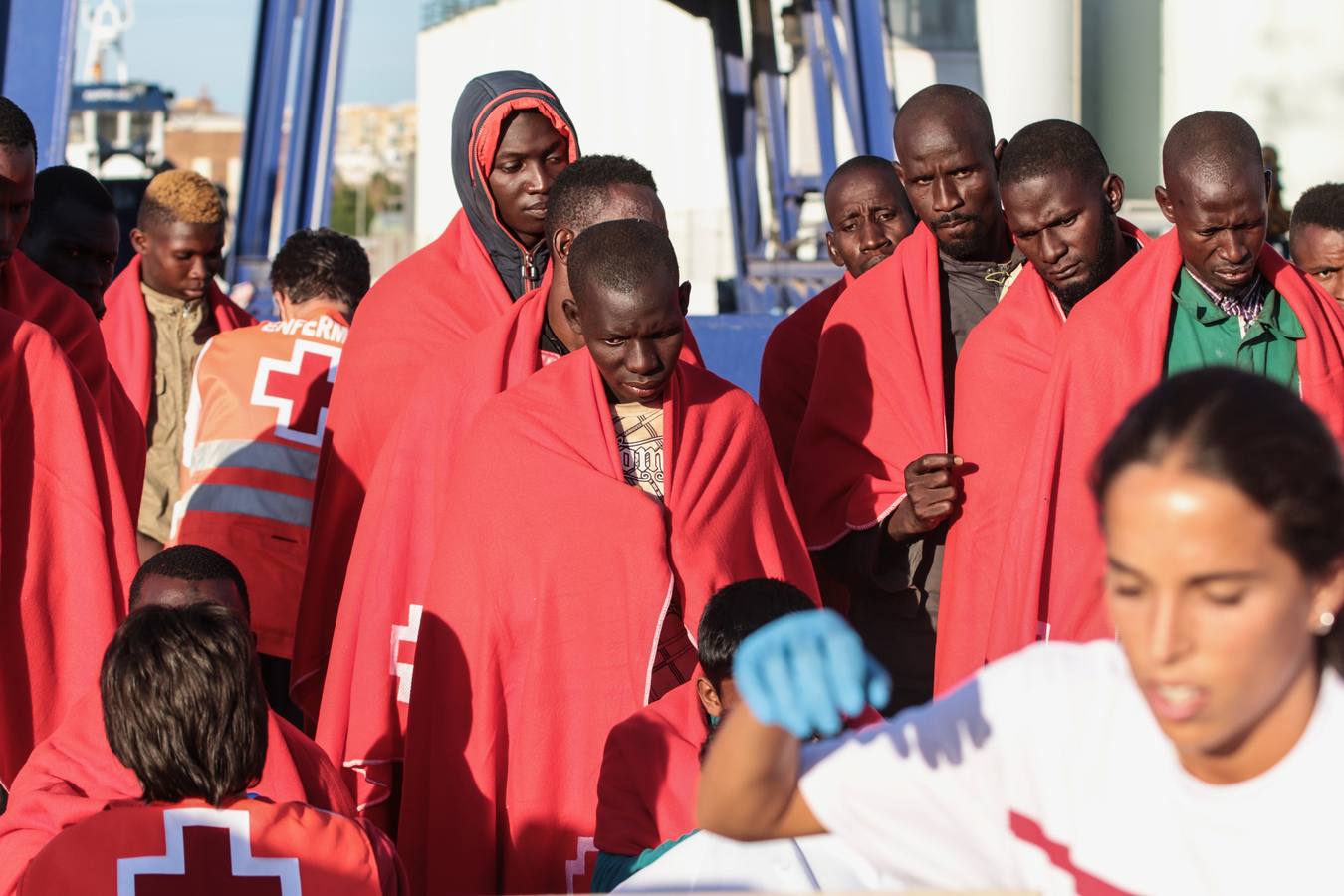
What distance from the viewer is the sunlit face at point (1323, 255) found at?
19.1 feet

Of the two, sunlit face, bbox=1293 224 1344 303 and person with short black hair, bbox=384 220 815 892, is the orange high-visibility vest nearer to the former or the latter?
person with short black hair, bbox=384 220 815 892

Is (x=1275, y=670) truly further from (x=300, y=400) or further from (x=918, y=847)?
(x=300, y=400)

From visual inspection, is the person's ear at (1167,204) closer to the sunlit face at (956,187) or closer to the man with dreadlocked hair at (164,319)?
the sunlit face at (956,187)

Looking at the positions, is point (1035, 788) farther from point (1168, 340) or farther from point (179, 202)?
point (179, 202)

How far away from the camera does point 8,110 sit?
15.0 feet

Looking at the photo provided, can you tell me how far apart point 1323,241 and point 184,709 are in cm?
409

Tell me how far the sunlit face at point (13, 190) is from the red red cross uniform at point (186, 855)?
6.37 feet

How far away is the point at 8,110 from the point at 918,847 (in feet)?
10.9

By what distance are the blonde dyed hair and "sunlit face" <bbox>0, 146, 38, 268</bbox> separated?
6.17ft

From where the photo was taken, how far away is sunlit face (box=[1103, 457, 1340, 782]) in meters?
1.83

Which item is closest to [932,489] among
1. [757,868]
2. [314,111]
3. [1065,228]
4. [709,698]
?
[1065,228]

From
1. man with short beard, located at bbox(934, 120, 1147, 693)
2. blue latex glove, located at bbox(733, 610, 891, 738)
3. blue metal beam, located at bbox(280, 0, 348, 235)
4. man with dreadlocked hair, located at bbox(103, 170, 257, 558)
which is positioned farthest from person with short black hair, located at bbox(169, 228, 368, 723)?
blue metal beam, located at bbox(280, 0, 348, 235)

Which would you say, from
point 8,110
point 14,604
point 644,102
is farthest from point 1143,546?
point 644,102

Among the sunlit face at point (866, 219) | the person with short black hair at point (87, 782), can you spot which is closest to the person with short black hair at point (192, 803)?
the person with short black hair at point (87, 782)
